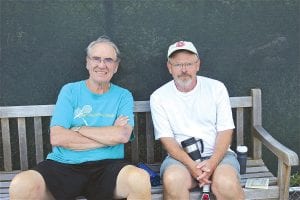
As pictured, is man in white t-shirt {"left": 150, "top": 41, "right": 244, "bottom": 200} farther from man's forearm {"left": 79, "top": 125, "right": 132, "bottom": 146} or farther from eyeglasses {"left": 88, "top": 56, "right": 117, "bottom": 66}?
eyeglasses {"left": 88, "top": 56, "right": 117, "bottom": 66}

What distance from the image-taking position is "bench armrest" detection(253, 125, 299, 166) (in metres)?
3.05

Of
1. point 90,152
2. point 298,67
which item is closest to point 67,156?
point 90,152

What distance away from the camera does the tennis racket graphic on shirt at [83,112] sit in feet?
10.6

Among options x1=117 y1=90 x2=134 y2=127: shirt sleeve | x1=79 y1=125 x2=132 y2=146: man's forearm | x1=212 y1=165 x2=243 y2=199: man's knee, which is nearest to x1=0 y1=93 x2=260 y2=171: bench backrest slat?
x1=117 y1=90 x2=134 y2=127: shirt sleeve

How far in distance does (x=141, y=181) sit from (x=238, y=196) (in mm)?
666

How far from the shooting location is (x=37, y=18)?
11.7 feet

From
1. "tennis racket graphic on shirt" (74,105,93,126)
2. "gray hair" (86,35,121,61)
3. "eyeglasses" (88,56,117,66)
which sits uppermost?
"gray hair" (86,35,121,61)

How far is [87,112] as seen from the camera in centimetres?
324

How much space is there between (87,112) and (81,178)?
1.66 feet

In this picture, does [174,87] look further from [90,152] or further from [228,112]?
[90,152]

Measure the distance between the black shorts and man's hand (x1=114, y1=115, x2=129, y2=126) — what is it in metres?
0.28

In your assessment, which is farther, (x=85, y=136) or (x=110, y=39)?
(x=110, y=39)

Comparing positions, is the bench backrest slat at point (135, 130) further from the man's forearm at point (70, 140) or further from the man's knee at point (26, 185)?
the man's knee at point (26, 185)

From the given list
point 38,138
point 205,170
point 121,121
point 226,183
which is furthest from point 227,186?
point 38,138
